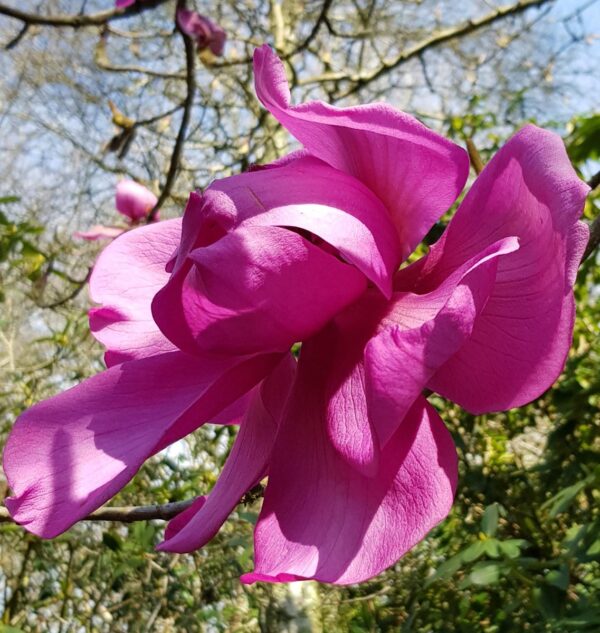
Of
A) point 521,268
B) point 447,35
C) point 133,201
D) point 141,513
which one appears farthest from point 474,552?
point 447,35

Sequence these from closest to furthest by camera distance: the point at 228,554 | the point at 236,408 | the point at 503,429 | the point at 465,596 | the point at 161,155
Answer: the point at 236,408 < the point at 465,596 < the point at 503,429 < the point at 228,554 < the point at 161,155

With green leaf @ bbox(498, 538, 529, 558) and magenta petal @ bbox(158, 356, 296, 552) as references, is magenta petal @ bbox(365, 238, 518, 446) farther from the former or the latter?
green leaf @ bbox(498, 538, 529, 558)

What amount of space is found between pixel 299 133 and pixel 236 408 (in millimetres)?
208

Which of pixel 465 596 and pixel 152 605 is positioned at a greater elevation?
pixel 465 596

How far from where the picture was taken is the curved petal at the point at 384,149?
0.42m

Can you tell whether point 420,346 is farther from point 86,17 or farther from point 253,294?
point 86,17

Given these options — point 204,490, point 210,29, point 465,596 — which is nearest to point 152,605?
point 204,490

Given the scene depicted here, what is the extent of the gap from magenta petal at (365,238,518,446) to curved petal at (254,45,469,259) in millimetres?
81

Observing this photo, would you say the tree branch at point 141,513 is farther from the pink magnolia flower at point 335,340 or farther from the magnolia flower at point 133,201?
the magnolia flower at point 133,201

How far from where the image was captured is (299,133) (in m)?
0.46

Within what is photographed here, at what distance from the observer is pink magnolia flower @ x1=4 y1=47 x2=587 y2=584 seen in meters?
0.39

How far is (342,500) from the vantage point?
16.4 inches

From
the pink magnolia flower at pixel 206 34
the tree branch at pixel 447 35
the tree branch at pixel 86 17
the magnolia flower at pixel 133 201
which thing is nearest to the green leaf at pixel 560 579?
the tree branch at pixel 86 17

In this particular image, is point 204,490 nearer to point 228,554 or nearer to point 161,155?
point 228,554
